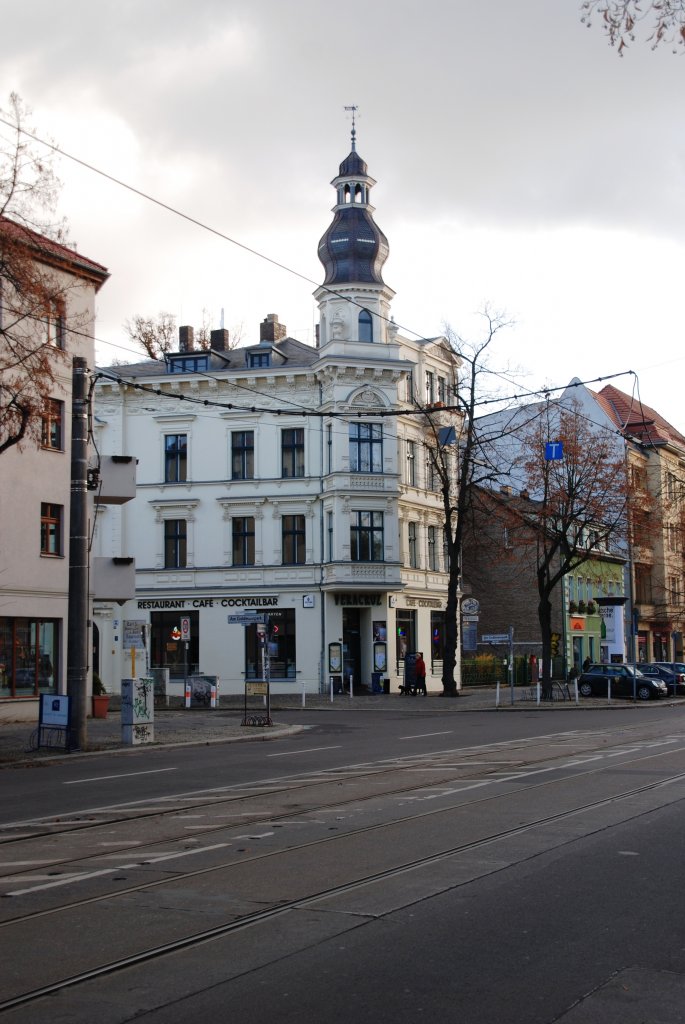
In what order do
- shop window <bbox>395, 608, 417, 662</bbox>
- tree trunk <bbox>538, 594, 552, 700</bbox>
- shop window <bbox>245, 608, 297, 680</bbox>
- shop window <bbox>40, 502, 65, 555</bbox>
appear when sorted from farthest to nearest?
1. shop window <bbox>395, 608, 417, 662</bbox>
2. shop window <bbox>245, 608, 297, 680</bbox>
3. tree trunk <bbox>538, 594, 552, 700</bbox>
4. shop window <bbox>40, 502, 65, 555</bbox>

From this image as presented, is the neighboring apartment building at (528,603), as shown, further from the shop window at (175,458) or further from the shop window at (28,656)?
the shop window at (28,656)

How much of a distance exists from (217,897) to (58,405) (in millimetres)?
24451

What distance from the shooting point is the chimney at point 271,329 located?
58438mm

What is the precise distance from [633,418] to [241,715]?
48.4 metres

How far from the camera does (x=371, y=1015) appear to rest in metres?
5.37

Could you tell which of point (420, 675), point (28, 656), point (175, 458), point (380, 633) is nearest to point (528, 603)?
point (380, 633)

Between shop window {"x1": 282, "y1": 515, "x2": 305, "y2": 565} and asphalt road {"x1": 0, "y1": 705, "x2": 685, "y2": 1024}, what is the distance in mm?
31723

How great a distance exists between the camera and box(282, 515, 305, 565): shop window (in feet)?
159

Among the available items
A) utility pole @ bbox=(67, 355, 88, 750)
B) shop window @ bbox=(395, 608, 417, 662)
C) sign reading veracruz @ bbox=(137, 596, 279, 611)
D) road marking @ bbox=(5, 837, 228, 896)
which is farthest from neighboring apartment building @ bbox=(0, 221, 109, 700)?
road marking @ bbox=(5, 837, 228, 896)

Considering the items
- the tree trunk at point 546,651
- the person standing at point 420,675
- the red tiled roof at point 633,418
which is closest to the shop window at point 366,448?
the person standing at point 420,675

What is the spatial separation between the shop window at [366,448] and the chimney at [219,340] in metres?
12.5

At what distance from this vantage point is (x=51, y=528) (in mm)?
31141

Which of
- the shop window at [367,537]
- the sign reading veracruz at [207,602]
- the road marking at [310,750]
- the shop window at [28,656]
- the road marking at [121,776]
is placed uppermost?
the shop window at [367,537]

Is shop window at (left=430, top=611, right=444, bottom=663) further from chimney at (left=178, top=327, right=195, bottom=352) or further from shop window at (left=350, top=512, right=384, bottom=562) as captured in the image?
chimney at (left=178, top=327, right=195, bottom=352)
